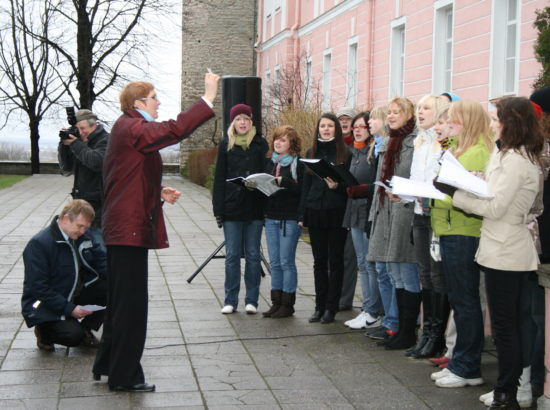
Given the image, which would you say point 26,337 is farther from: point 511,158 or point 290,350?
point 511,158

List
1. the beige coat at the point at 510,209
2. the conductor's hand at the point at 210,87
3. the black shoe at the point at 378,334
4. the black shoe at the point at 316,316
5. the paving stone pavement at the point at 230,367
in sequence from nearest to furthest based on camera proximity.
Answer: the beige coat at the point at 510,209 < the conductor's hand at the point at 210,87 < the paving stone pavement at the point at 230,367 < the black shoe at the point at 378,334 < the black shoe at the point at 316,316

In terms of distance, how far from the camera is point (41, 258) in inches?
279

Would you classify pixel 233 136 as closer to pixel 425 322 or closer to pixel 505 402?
pixel 425 322

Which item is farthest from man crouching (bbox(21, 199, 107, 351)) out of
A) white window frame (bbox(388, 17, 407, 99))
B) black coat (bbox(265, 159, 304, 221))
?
white window frame (bbox(388, 17, 407, 99))

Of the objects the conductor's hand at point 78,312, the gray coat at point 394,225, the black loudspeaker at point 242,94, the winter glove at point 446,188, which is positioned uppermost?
the black loudspeaker at point 242,94

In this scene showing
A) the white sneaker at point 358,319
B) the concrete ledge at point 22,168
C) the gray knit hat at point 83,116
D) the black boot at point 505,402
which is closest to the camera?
the black boot at point 505,402

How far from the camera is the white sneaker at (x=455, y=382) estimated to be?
6207mm

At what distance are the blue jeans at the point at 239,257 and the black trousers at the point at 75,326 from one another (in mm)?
1714

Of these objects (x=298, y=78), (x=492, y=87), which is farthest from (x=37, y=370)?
(x=298, y=78)

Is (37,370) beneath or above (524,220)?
beneath

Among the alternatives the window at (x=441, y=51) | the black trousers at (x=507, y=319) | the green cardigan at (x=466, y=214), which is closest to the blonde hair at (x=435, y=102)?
the green cardigan at (x=466, y=214)

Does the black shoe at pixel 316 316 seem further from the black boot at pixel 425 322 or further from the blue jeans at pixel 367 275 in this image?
the black boot at pixel 425 322

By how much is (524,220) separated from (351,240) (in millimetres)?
3598

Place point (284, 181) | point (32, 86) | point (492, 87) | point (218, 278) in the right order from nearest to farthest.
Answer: point (284, 181) → point (218, 278) → point (492, 87) → point (32, 86)
